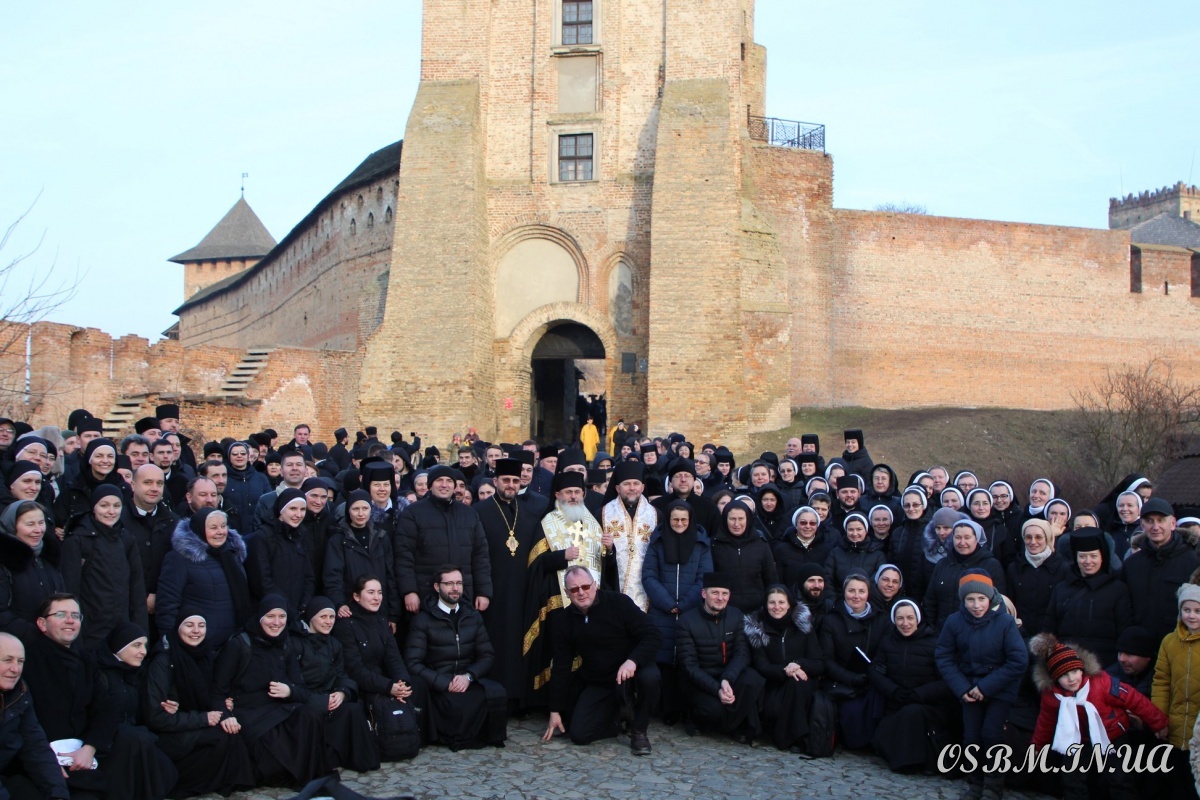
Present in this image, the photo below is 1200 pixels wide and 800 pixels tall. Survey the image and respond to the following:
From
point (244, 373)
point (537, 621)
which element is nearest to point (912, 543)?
point (537, 621)

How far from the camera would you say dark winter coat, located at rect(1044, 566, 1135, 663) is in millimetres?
7160

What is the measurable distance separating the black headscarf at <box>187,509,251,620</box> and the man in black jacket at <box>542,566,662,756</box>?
212cm

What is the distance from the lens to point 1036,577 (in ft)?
25.6

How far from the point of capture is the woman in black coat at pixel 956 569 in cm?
772

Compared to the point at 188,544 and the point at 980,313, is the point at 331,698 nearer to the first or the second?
the point at 188,544

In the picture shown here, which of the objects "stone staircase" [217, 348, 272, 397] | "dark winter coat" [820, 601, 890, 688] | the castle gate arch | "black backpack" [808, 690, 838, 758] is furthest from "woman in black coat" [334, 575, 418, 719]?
"stone staircase" [217, 348, 272, 397]

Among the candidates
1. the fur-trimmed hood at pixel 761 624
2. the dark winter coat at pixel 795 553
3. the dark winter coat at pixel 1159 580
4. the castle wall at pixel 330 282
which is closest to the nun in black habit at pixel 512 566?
the fur-trimmed hood at pixel 761 624

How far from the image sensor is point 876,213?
95.4ft

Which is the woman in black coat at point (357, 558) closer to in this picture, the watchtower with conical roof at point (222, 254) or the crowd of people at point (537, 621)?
the crowd of people at point (537, 621)

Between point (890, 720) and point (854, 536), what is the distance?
1.40 metres

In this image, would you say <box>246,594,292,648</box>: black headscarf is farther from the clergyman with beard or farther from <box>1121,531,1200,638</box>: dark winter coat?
<box>1121,531,1200,638</box>: dark winter coat

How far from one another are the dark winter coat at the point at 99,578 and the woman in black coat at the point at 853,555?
472cm

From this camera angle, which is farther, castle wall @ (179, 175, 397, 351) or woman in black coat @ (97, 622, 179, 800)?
castle wall @ (179, 175, 397, 351)

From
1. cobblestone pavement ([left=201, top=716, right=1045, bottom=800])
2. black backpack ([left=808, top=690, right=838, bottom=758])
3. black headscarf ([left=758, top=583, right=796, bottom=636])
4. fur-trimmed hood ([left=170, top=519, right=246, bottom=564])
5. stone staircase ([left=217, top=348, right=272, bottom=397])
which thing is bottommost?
cobblestone pavement ([left=201, top=716, right=1045, bottom=800])
